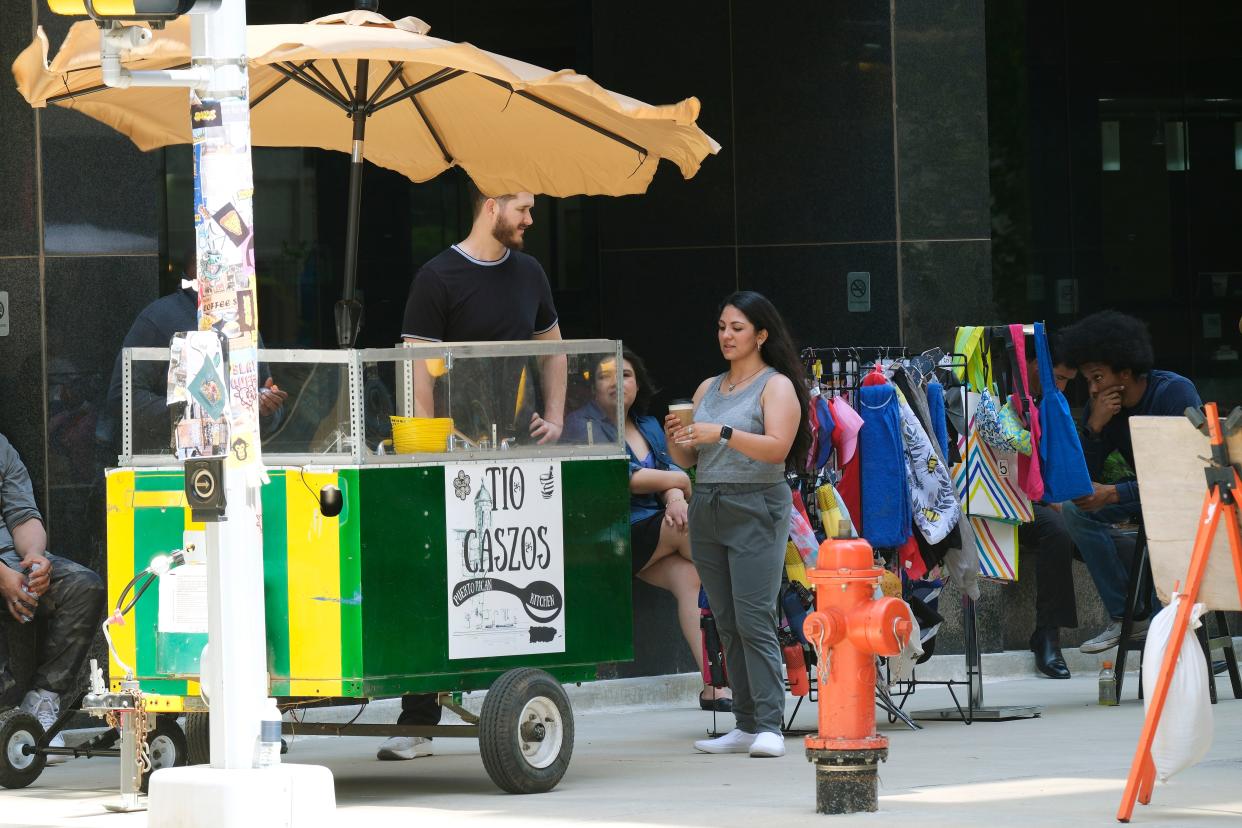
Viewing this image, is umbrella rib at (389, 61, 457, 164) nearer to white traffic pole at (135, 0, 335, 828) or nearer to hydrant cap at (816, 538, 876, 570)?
white traffic pole at (135, 0, 335, 828)

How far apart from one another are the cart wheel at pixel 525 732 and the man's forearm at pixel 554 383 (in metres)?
1.03

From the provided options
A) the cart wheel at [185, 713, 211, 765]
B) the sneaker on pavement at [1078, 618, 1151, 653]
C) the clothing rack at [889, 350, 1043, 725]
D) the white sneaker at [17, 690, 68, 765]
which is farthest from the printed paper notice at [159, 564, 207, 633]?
the sneaker on pavement at [1078, 618, 1151, 653]

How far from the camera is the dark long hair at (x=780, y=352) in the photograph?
8922mm

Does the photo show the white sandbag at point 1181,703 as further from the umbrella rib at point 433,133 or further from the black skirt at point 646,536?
the umbrella rib at point 433,133

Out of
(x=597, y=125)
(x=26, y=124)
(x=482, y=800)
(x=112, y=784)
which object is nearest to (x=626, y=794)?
(x=482, y=800)

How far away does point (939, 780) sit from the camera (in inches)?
315

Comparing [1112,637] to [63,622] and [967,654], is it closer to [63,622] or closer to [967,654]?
[967,654]

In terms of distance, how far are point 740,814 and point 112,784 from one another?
9.82 feet

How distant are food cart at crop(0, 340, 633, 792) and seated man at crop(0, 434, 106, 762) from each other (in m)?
1.42

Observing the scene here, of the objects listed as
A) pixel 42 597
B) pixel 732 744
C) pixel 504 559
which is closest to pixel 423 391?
pixel 504 559

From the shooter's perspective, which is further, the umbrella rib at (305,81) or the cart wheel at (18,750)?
the umbrella rib at (305,81)

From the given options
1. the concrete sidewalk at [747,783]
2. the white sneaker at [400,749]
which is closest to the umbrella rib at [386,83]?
the white sneaker at [400,749]

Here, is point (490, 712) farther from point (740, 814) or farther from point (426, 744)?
point (426, 744)

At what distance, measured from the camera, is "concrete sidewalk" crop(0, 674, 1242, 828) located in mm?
7102
